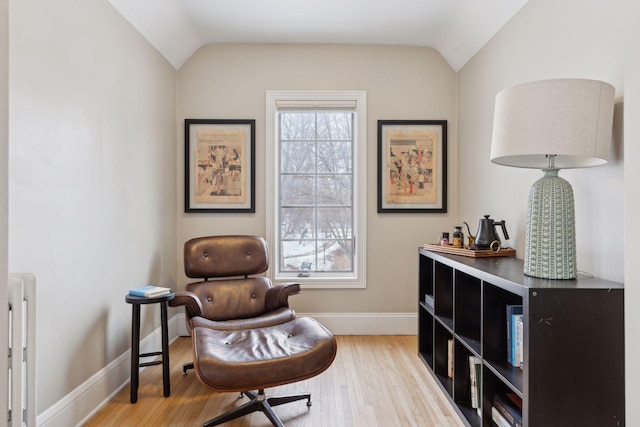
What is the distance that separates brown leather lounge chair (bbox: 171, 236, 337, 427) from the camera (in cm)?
187

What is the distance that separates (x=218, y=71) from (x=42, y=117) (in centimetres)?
191

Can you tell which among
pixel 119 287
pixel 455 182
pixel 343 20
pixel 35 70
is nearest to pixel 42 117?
pixel 35 70

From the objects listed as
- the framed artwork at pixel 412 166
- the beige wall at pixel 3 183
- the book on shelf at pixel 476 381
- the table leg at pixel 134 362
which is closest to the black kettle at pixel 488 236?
the book on shelf at pixel 476 381

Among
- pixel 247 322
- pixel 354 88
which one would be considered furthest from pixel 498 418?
pixel 354 88

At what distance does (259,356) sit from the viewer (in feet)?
6.36

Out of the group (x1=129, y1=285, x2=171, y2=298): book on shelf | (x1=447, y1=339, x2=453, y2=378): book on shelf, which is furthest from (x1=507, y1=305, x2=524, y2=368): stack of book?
(x1=129, y1=285, x2=171, y2=298): book on shelf

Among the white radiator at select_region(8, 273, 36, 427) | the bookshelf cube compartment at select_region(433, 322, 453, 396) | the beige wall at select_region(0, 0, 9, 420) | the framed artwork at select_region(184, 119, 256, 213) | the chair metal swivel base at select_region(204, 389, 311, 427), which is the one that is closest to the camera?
the beige wall at select_region(0, 0, 9, 420)

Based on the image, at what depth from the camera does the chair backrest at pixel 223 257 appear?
115 inches

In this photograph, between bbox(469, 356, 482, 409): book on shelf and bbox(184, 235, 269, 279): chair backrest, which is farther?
bbox(184, 235, 269, 279): chair backrest

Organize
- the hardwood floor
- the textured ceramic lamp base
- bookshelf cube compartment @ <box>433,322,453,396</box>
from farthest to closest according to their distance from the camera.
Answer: bookshelf cube compartment @ <box>433,322,453,396</box> < the hardwood floor < the textured ceramic lamp base

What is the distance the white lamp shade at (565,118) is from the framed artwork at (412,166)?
1.86 m

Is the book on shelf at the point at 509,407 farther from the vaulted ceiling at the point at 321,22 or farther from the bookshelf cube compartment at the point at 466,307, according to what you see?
the vaulted ceiling at the point at 321,22

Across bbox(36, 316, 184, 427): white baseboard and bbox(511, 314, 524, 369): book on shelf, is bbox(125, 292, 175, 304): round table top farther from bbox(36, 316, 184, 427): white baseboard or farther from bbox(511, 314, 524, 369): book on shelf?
bbox(511, 314, 524, 369): book on shelf

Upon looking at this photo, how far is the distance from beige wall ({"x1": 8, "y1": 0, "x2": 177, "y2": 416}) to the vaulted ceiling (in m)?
0.23
